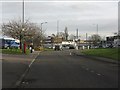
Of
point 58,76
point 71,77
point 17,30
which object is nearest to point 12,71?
point 58,76

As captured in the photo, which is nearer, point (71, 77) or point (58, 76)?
point (71, 77)

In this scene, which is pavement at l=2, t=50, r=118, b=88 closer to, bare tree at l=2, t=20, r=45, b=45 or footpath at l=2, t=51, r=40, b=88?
footpath at l=2, t=51, r=40, b=88

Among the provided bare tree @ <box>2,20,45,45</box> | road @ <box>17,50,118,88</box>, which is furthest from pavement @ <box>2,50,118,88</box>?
bare tree @ <box>2,20,45,45</box>

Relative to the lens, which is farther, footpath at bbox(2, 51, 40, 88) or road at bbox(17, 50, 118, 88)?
footpath at bbox(2, 51, 40, 88)

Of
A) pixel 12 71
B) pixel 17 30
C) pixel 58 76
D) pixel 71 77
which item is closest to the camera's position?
pixel 71 77

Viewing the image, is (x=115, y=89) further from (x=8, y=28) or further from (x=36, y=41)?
(x=36, y=41)

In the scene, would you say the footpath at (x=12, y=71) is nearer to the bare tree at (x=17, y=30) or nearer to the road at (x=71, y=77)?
the road at (x=71, y=77)

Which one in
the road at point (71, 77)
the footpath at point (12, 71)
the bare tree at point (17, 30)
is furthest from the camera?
the bare tree at point (17, 30)

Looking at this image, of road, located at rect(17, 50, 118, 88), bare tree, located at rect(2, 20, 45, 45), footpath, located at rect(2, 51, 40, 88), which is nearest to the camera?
road, located at rect(17, 50, 118, 88)

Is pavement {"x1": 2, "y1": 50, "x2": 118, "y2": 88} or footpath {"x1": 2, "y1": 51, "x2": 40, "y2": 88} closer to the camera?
pavement {"x1": 2, "y1": 50, "x2": 118, "y2": 88}

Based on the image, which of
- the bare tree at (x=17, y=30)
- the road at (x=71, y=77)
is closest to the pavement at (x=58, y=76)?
the road at (x=71, y=77)

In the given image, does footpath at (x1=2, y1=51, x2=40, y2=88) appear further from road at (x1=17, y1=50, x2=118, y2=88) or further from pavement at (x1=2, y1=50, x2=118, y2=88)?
road at (x1=17, y1=50, x2=118, y2=88)

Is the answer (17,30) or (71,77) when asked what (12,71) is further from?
(17,30)

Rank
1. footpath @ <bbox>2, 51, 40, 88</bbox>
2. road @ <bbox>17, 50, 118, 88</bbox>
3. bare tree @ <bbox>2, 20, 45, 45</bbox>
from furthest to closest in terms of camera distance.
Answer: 1. bare tree @ <bbox>2, 20, 45, 45</bbox>
2. footpath @ <bbox>2, 51, 40, 88</bbox>
3. road @ <bbox>17, 50, 118, 88</bbox>
